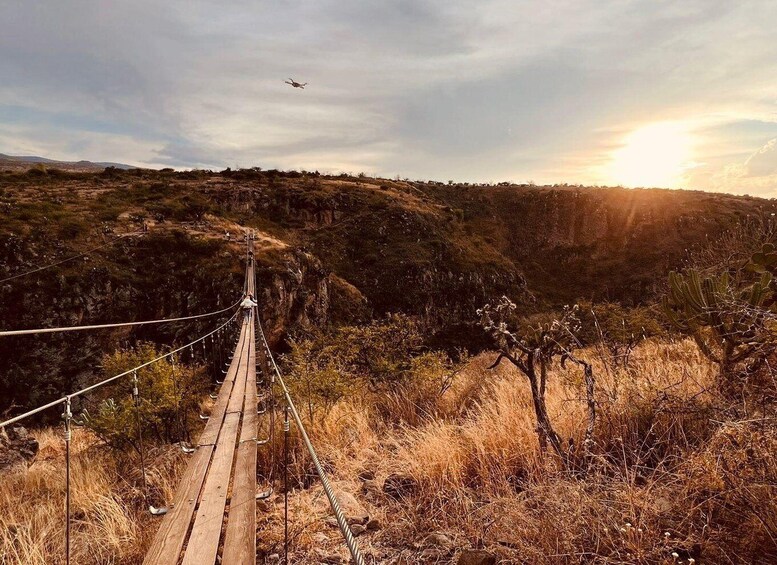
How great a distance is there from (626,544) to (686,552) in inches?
11.2

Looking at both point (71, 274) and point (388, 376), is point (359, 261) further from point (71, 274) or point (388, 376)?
point (388, 376)

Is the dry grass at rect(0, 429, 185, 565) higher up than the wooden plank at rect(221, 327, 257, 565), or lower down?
lower down

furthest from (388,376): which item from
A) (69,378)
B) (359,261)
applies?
(359,261)

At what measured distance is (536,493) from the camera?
8.90 feet

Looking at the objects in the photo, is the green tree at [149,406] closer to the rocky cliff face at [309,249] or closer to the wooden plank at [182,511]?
the wooden plank at [182,511]

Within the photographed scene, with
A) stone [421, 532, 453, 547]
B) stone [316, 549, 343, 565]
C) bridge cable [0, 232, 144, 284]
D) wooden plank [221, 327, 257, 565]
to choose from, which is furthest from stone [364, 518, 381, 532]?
bridge cable [0, 232, 144, 284]

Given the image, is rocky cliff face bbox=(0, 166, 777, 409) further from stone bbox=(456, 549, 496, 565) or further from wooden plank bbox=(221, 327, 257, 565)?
wooden plank bbox=(221, 327, 257, 565)

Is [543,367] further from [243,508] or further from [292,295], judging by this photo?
[292,295]

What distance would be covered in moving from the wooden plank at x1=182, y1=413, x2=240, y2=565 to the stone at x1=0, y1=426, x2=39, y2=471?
8325 mm

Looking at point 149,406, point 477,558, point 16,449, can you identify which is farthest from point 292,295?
point 477,558

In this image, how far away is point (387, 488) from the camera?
3.63m

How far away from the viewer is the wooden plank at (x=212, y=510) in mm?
2520

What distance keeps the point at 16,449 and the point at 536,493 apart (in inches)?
505

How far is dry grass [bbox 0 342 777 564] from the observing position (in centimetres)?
202
